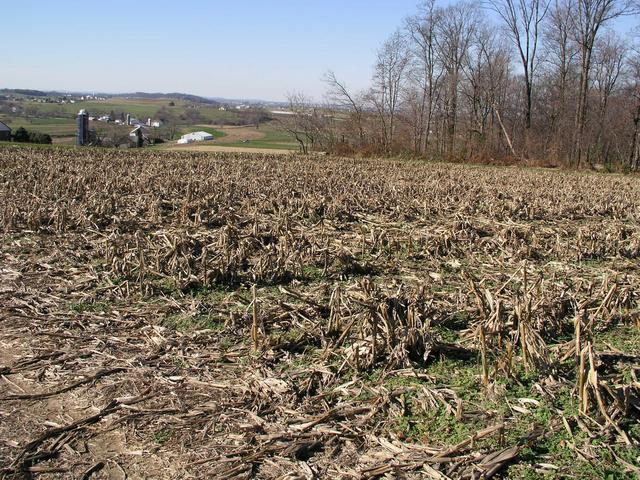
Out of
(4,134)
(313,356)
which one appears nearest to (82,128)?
(4,134)

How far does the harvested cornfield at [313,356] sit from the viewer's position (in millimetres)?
3406

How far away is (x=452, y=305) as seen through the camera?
573cm

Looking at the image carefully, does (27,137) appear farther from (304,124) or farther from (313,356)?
(313,356)

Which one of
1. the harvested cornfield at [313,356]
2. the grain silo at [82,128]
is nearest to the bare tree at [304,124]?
the grain silo at [82,128]

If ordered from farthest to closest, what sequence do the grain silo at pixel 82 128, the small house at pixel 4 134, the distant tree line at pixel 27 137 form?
1. the grain silo at pixel 82 128
2. the distant tree line at pixel 27 137
3. the small house at pixel 4 134

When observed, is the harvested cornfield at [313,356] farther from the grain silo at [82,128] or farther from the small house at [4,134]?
the small house at [4,134]

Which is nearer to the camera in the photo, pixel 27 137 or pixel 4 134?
pixel 4 134

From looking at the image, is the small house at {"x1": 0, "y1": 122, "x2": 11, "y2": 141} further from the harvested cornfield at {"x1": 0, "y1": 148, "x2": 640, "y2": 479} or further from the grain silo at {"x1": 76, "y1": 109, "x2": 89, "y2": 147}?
the harvested cornfield at {"x1": 0, "y1": 148, "x2": 640, "y2": 479}

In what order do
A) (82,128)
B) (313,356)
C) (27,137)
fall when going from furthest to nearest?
(82,128) → (27,137) → (313,356)

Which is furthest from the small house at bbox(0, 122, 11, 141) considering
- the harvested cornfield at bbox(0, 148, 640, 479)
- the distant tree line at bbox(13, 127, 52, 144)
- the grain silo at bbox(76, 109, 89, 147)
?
the harvested cornfield at bbox(0, 148, 640, 479)

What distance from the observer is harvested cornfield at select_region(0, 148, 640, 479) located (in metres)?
3.41

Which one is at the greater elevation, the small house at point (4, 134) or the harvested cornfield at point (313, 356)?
the small house at point (4, 134)

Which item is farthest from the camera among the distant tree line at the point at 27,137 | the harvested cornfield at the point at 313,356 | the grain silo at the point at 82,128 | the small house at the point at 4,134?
the grain silo at the point at 82,128

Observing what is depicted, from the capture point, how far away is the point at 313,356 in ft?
15.4
